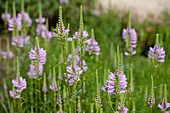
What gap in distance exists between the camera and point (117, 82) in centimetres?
184

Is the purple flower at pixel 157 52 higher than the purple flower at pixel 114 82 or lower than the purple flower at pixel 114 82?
higher

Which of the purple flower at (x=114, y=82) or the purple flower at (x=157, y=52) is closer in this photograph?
the purple flower at (x=114, y=82)

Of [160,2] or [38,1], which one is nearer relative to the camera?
[38,1]

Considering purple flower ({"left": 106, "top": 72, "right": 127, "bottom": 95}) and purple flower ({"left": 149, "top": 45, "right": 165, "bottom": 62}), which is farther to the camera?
purple flower ({"left": 149, "top": 45, "right": 165, "bottom": 62})

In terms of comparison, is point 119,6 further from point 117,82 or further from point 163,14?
point 117,82

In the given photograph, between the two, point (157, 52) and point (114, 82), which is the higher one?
point (157, 52)

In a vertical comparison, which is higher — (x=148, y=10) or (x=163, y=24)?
(x=148, y=10)

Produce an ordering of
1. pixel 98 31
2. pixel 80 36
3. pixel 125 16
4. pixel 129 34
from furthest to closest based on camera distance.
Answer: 1. pixel 125 16
2. pixel 98 31
3. pixel 129 34
4. pixel 80 36

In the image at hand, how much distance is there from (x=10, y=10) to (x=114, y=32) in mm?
3112

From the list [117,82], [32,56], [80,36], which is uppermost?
[80,36]

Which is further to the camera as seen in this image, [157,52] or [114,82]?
[157,52]

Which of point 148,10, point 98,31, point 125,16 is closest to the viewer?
point 98,31

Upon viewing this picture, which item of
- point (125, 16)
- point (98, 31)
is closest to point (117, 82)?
point (98, 31)

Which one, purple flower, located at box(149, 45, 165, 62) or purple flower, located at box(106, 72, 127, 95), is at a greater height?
purple flower, located at box(149, 45, 165, 62)
